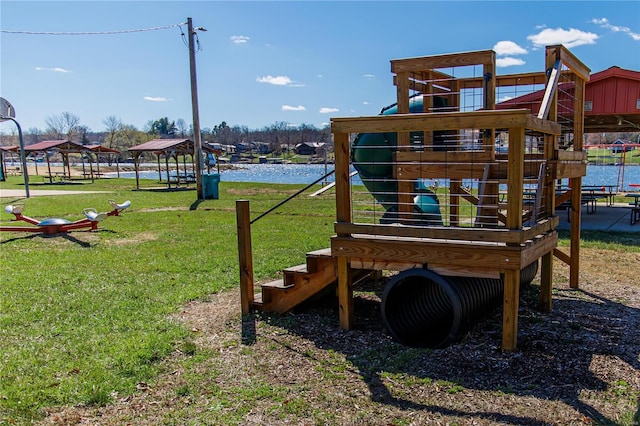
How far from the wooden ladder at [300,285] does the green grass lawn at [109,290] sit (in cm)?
104

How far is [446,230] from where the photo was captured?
474 centimetres

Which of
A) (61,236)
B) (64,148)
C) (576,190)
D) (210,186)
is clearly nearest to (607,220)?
(576,190)

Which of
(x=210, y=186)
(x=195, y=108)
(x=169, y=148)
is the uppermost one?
(x=195, y=108)

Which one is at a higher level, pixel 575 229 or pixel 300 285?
pixel 575 229

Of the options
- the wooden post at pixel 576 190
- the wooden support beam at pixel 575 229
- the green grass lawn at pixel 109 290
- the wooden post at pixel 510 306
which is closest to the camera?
the green grass lawn at pixel 109 290

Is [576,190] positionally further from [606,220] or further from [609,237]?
[606,220]

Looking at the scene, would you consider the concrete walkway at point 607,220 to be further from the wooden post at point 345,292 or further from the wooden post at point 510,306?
the wooden post at point 345,292

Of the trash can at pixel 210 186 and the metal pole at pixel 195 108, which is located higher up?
the metal pole at pixel 195 108

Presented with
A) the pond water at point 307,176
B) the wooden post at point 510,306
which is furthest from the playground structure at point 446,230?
the pond water at point 307,176

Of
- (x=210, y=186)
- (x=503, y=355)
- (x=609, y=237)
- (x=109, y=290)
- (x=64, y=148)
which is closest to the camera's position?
(x=503, y=355)

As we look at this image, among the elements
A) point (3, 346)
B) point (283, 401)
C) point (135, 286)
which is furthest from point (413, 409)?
point (135, 286)

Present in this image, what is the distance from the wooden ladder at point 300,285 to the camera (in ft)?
18.3

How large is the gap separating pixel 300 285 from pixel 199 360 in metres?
1.51

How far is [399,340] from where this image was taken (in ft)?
16.2
